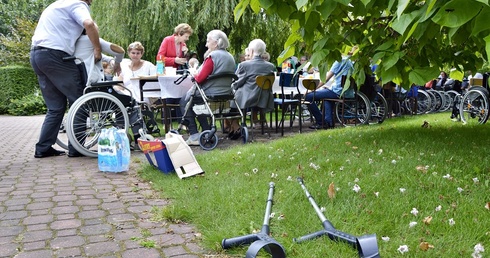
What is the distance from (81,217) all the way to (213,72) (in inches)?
135

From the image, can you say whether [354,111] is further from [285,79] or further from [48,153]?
[48,153]

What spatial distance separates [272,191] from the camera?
10.0 feet

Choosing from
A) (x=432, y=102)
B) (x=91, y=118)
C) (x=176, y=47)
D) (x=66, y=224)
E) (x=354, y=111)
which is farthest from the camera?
(x=432, y=102)

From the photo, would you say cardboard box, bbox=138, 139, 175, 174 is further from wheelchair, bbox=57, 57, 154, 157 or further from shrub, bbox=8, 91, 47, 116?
shrub, bbox=8, 91, 47, 116

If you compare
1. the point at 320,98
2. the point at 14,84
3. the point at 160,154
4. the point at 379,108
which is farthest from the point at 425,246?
the point at 14,84

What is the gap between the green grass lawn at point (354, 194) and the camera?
92.2 inches

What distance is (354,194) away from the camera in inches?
116

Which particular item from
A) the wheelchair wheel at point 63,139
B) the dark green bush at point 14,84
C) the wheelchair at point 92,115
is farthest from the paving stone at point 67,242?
the dark green bush at point 14,84

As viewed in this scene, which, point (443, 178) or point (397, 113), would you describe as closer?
point (443, 178)

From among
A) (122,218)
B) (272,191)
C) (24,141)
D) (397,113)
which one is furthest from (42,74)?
(397,113)

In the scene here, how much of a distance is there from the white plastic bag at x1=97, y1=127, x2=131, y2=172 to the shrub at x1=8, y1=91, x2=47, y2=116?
13625mm

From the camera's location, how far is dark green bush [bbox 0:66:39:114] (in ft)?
56.6

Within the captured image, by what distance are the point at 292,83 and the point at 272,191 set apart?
4535 millimetres

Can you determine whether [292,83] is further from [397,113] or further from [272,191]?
[272,191]
